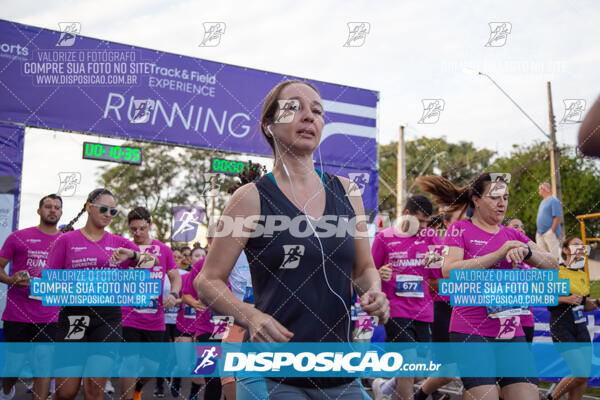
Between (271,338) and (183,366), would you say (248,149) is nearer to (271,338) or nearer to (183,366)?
(183,366)

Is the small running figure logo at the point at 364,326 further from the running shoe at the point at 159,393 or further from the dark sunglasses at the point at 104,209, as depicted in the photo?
the dark sunglasses at the point at 104,209

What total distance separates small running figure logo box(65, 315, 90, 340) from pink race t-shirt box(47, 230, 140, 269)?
47cm

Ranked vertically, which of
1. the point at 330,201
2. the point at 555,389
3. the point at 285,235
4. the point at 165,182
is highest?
the point at 165,182

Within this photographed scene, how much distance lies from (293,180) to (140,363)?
5.10m

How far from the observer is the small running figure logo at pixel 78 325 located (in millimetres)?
4973

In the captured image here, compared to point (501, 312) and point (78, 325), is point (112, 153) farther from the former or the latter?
point (501, 312)

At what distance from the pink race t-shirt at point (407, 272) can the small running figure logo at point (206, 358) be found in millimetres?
1955

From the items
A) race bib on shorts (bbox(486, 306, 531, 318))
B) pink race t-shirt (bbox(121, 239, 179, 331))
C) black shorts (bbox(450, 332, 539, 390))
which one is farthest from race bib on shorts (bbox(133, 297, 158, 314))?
race bib on shorts (bbox(486, 306, 531, 318))

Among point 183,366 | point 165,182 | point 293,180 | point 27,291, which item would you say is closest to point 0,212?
point 27,291

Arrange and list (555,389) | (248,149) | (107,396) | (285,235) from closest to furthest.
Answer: (285,235), (555,389), (107,396), (248,149)

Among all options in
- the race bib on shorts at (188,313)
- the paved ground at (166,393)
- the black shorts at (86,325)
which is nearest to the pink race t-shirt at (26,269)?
the black shorts at (86,325)

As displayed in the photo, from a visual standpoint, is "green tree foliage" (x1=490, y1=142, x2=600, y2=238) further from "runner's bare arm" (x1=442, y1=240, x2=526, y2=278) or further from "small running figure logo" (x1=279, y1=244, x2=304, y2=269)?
"small running figure logo" (x1=279, y1=244, x2=304, y2=269)

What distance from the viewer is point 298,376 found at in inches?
80.0

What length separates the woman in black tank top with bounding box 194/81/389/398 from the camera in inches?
80.1
